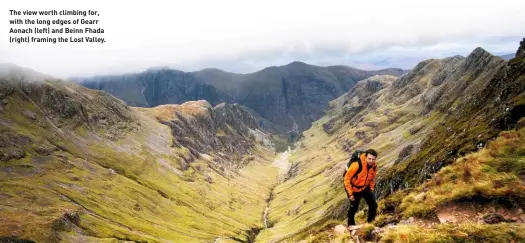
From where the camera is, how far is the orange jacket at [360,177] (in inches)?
1048

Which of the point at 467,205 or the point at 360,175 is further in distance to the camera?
the point at 360,175

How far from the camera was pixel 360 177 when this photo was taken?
2684 centimetres

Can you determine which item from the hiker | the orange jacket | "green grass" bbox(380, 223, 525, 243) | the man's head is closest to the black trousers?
the hiker

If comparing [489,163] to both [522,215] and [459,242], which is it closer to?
[522,215]

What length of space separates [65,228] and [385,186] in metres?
141

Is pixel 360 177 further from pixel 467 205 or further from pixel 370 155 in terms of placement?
pixel 467 205

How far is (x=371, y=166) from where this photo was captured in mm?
26703

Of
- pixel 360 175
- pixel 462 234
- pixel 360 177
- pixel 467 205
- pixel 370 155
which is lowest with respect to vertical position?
pixel 467 205

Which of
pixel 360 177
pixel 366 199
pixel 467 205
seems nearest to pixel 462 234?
pixel 467 205

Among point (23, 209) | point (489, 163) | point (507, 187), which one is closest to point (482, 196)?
point (507, 187)

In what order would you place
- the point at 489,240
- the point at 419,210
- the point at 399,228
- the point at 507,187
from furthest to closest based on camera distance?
the point at 419,210, the point at 507,187, the point at 399,228, the point at 489,240

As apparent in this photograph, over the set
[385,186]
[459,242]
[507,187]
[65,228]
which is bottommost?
[65,228]

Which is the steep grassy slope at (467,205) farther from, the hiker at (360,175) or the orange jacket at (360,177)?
the orange jacket at (360,177)

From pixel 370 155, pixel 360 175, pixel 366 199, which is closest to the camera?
pixel 370 155
